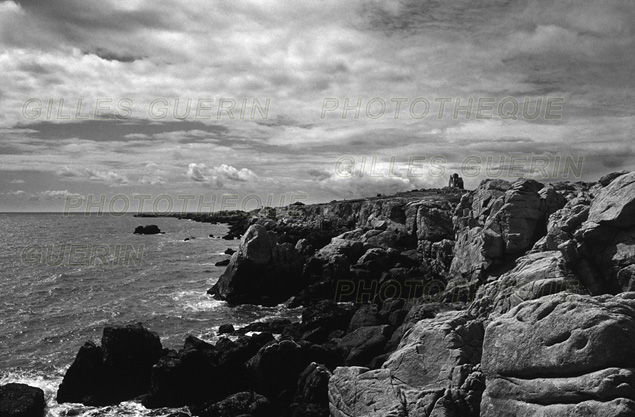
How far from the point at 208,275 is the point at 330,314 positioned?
31578 mm

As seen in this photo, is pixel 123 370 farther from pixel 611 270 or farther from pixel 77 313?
pixel 611 270

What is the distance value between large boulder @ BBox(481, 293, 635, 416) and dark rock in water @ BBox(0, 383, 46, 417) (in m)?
21.4

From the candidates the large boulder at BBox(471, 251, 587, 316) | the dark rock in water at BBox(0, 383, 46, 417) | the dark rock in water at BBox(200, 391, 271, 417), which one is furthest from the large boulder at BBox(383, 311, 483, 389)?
the dark rock in water at BBox(0, 383, 46, 417)

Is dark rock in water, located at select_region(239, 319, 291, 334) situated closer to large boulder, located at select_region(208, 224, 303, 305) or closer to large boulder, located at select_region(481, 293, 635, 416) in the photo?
large boulder, located at select_region(208, 224, 303, 305)

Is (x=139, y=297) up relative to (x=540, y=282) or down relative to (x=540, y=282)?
down

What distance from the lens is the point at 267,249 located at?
48094 millimetres

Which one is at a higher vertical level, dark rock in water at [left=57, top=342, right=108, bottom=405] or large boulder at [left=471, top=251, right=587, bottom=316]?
large boulder at [left=471, top=251, right=587, bottom=316]

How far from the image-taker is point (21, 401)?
22.2m

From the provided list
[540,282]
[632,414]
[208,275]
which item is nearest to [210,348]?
[540,282]

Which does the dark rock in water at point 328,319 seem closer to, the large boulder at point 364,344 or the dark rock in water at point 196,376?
the large boulder at point 364,344

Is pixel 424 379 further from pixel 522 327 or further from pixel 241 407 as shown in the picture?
pixel 241 407

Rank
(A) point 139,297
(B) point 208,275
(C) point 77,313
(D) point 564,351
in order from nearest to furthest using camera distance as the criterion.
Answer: (D) point 564,351, (C) point 77,313, (A) point 139,297, (B) point 208,275

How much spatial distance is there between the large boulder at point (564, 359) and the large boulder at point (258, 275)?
33.5 m

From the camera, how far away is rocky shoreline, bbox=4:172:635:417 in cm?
1291
